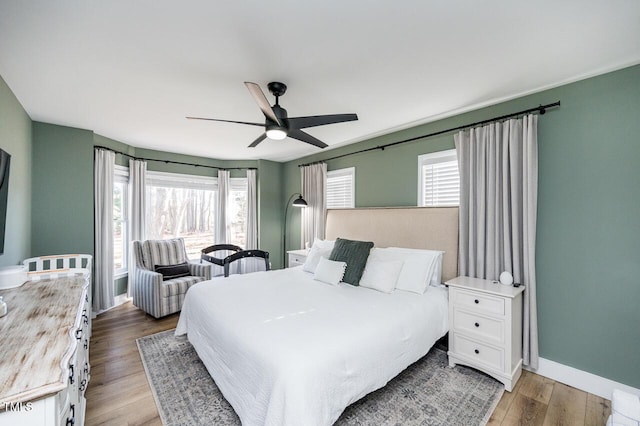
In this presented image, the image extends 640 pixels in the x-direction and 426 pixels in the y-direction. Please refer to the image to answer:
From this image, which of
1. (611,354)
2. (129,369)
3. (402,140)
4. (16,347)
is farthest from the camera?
(402,140)

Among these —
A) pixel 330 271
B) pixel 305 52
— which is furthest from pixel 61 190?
pixel 305 52

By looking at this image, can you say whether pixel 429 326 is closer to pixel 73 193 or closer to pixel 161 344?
pixel 161 344

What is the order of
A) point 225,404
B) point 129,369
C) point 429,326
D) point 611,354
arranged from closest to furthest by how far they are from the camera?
point 225,404 < point 611,354 < point 429,326 < point 129,369

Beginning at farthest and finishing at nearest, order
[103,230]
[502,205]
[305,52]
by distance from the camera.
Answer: [103,230] → [502,205] → [305,52]

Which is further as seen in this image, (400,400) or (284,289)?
(284,289)

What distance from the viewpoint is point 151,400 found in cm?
214

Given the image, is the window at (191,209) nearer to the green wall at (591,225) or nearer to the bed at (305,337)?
the bed at (305,337)

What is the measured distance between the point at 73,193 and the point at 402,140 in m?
4.47

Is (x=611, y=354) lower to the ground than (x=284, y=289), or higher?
lower

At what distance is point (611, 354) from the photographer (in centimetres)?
221

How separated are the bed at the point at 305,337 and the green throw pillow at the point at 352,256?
147 millimetres

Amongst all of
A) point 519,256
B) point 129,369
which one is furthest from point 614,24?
point 129,369

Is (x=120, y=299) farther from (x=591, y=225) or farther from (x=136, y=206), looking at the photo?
(x=591, y=225)

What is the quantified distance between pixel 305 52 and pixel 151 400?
2880mm
